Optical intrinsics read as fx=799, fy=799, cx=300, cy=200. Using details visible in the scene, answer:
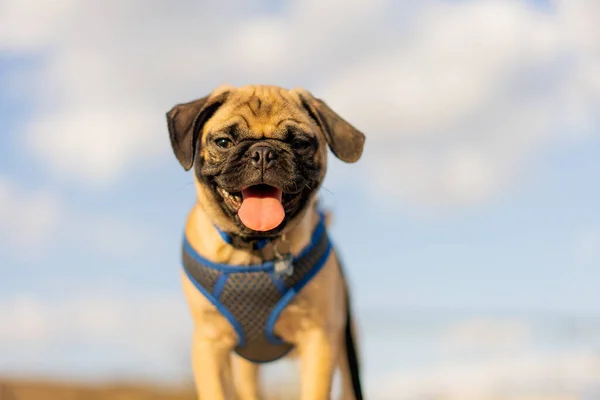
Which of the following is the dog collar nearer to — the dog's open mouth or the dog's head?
the dog's head

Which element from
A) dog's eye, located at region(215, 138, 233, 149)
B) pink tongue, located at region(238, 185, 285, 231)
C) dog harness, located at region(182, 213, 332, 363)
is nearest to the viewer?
pink tongue, located at region(238, 185, 285, 231)

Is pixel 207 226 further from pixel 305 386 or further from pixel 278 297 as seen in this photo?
pixel 305 386

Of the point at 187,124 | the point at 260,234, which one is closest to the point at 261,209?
the point at 260,234

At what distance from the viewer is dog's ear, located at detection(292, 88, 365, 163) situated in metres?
5.32

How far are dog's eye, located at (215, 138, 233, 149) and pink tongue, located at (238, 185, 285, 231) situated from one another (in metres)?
0.30

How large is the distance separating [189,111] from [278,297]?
1402mm

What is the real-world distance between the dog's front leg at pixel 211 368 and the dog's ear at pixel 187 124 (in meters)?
1.32

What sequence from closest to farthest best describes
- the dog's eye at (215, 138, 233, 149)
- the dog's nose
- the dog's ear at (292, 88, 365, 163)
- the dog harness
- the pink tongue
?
1. the dog's nose
2. the pink tongue
3. the dog's eye at (215, 138, 233, 149)
4. the dog's ear at (292, 88, 365, 163)
5. the dog harness

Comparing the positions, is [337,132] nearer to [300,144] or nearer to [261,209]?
[300,144]

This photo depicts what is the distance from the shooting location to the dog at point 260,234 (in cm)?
499

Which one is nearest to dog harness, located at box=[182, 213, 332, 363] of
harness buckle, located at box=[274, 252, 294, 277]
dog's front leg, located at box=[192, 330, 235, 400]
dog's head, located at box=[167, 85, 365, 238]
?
harness buckle, located at box=[274, 252, 294, 277]

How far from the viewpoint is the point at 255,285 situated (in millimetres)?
5457

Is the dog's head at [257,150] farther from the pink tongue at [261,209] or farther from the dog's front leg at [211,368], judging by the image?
the dog's front leg at [211,368]

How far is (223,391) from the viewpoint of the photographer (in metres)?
5.51
